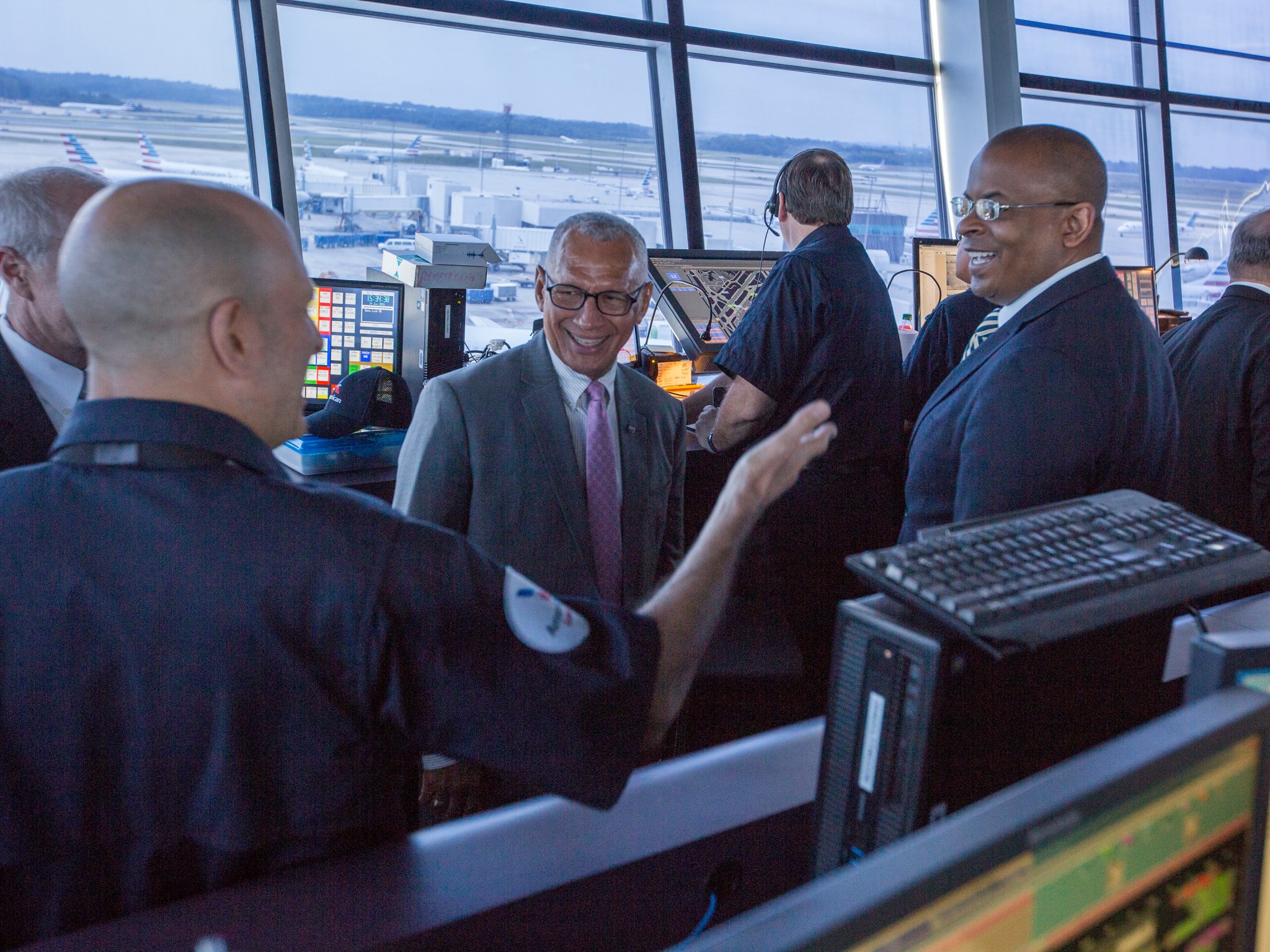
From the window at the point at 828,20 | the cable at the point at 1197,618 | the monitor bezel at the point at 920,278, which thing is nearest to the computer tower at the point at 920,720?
the cable at the point at 1197,618

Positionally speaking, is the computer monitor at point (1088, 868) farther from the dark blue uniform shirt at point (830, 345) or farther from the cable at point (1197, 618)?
the dark blue uniform shirt at point (830, 345)

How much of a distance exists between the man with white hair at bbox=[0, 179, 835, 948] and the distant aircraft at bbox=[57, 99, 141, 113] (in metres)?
3.10

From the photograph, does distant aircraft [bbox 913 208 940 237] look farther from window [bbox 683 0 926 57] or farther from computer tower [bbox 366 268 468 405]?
computer tower [bbox 366 268 468 405]

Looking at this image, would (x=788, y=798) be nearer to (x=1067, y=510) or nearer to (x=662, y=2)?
(x=1067, y=510)

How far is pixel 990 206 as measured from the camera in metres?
1.78

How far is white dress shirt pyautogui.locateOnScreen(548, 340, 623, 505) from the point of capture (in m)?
2.01

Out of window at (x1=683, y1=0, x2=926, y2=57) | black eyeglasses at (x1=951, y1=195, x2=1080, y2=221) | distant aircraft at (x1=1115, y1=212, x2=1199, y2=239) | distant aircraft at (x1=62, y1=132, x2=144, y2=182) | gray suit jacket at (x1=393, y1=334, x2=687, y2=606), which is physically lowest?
gray suit jacket at (x1=393, y1=334, x2=687, y2=606)

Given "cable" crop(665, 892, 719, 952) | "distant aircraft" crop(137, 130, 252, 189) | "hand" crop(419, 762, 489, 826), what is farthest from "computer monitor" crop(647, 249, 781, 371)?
"cable" crop(665, 892, 719, 952)

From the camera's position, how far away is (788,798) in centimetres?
90

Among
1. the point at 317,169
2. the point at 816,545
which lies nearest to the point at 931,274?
the point at 816,545

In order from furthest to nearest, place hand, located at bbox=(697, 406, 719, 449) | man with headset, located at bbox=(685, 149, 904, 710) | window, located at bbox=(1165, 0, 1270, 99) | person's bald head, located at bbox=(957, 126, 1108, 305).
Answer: window, located at bbox=(1165, 0, 1270, 99) < hand, located at bbox=(697, 406, 719, 449) < man with headset, located at bbox=(685, 149, 904, 710) < person's bald head, located at bbox=(957, 126, 1108, 305)

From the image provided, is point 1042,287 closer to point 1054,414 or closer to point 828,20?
point 1054,414

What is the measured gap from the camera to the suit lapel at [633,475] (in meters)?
2.04

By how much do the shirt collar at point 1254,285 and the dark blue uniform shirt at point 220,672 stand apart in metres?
2.65
